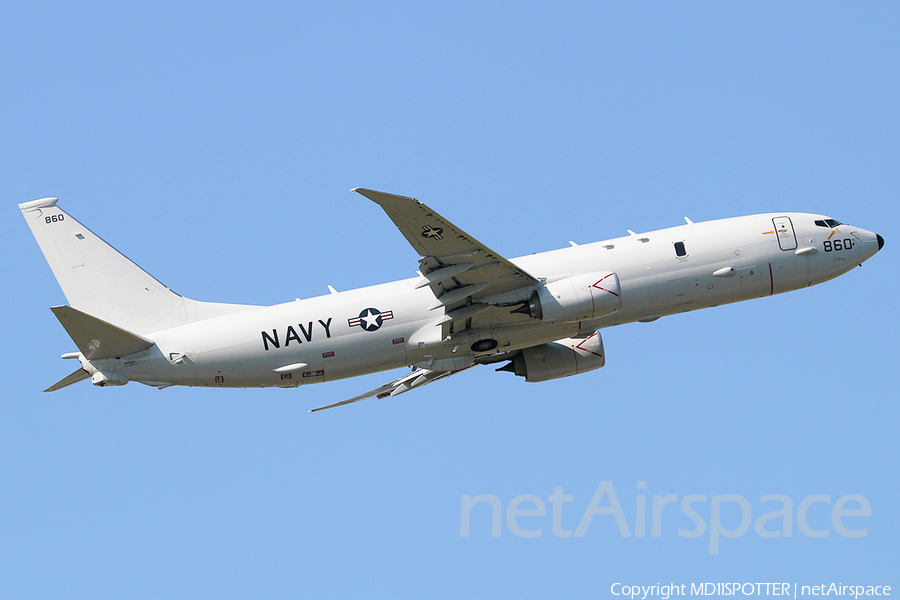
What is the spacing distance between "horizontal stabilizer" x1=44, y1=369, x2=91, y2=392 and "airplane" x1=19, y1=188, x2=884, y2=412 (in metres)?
0.05

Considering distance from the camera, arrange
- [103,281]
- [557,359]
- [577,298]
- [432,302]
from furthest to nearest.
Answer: [557,359]
[103,281]
[432,302]
[577,298]

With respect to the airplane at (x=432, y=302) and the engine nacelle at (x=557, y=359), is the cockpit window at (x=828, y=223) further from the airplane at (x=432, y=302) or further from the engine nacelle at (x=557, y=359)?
the engine nacelle at (x=557, y=359)

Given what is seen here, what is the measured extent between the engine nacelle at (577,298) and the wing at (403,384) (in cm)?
737

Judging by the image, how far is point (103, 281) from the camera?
38375 mm

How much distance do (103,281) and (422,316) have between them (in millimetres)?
12931

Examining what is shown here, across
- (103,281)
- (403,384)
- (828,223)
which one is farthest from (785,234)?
(103,281)

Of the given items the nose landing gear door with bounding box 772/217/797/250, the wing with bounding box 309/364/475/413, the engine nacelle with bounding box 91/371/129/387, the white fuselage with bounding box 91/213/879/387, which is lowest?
the wing with bounding box 309/364/475/413

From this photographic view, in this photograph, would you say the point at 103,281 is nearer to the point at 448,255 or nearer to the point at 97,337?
the point at 97,337

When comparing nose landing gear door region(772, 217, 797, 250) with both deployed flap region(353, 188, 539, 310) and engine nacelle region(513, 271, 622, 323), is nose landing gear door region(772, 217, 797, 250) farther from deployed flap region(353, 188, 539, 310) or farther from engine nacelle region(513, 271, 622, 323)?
deployed flap region(353, 188, 539, 310)

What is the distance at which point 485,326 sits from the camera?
120ft

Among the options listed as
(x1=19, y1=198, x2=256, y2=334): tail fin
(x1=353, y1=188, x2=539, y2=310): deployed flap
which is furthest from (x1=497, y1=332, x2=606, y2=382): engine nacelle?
(x1=19, y1=198, x2=256, y2=334): tail fin

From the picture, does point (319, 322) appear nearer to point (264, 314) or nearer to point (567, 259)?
point (264, 314)

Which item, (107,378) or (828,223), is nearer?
(107,378)

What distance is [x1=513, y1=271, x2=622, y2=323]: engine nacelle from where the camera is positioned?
34750 mm
